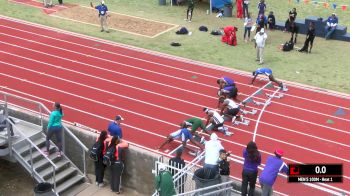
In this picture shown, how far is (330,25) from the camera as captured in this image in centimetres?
2414

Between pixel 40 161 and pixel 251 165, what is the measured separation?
6.07 m

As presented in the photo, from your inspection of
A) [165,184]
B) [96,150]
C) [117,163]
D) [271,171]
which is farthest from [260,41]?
[165,184]

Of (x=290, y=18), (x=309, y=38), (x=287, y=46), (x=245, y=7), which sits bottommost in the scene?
(x=287, y=46)

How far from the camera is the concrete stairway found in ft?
44.5

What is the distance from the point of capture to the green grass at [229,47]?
20.6 meters

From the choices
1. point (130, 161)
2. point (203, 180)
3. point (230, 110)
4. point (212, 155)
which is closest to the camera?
point (203, 180)

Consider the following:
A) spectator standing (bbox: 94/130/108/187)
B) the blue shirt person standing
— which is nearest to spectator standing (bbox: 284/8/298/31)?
the blue shirt person standing

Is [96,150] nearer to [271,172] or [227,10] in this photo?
[271,172]

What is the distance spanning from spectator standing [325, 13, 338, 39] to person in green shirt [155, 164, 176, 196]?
15745 millimetres

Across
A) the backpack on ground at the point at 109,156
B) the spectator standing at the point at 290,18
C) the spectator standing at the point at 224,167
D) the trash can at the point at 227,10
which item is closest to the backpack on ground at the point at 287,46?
the spectator standing at the point at 290,18

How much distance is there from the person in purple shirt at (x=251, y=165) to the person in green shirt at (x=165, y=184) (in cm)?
161

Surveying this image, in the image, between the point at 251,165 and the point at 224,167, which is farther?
the point at 224,167

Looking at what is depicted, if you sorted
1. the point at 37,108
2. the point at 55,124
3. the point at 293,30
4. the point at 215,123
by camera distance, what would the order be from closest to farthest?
the point at 55,124, the point at 37,108, the point at 215,123, the point at 293,30

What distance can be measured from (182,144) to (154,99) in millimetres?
3972
